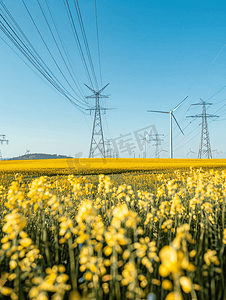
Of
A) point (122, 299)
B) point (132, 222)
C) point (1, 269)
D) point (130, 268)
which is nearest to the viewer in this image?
point (130, 268)

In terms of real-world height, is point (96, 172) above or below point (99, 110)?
below

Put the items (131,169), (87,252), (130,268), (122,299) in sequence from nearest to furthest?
(130,268) → (87,252) → (122,299) → (131,169)

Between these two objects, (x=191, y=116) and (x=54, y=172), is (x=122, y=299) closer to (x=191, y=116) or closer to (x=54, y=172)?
(x=54, y=172)

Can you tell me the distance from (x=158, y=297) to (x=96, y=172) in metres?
14.9

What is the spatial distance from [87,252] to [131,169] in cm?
1695

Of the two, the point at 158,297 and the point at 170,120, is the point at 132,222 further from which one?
the point at 170,120

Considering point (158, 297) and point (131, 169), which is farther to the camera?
point (131, 169)

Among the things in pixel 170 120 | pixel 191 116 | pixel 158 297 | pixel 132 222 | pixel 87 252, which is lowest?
pixel 158 297

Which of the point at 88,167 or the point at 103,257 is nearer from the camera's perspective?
the point at 103,257

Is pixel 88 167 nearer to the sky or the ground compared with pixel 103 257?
nearer to the sky

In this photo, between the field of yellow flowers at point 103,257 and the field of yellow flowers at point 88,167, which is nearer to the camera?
the field of yellow flowers at point 103,257

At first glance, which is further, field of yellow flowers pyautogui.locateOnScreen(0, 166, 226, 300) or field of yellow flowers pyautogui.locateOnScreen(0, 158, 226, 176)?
field of yellow flowers pyautogui.locateOnScreen(0, 158, 226, 176)

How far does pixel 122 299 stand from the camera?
1.79 meters

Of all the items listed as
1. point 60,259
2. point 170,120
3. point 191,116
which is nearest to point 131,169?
point 60,259
